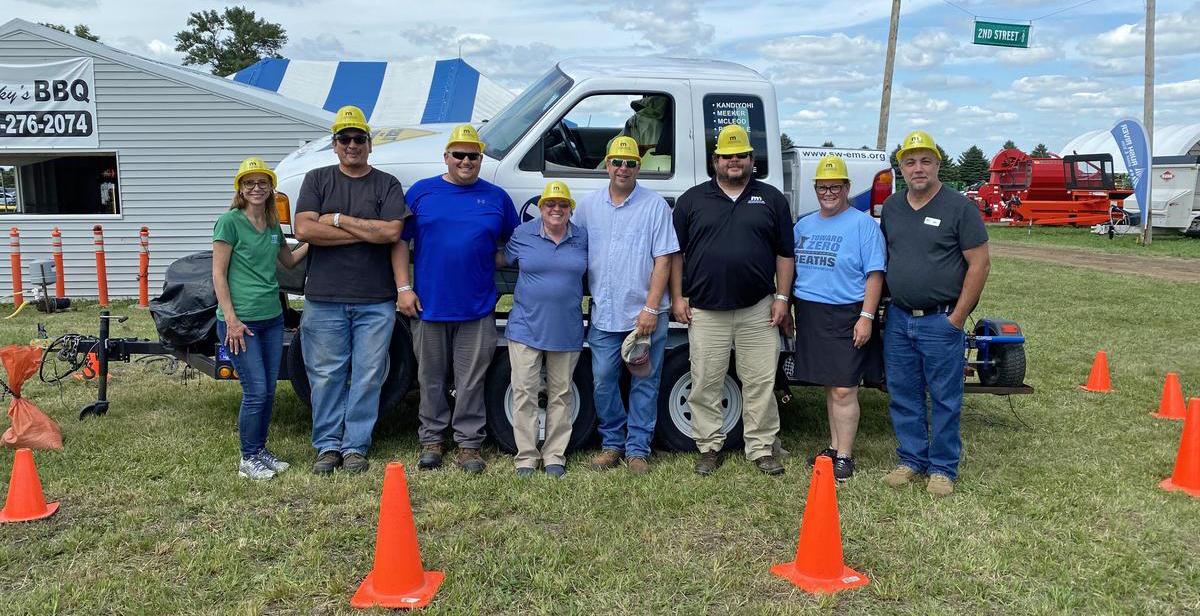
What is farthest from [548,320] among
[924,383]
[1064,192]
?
[1064,192]

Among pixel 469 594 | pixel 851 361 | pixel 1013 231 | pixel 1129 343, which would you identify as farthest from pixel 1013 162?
pixel 469 594

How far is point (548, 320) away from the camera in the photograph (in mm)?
4703

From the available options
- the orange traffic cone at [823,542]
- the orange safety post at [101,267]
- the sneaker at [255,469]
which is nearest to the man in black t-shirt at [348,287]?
the sneaker at [255,469]

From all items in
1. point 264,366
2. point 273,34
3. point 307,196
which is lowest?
Answer: point 264,366

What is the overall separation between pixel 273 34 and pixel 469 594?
5620 centimetres

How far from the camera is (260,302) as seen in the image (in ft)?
15.1

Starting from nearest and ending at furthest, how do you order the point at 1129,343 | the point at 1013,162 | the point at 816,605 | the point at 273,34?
the point at 816,605, the point at 1129,343, the point at 1013,162, the point at 273,34

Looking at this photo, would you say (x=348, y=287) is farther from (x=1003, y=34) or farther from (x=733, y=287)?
(x=1003, y=34)

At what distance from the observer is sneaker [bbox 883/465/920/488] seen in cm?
480

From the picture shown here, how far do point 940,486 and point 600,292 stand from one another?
2.14 meters

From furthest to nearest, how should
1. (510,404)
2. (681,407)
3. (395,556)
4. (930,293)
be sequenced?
(681,407) < (510,404) < (930,293) < (395,556)

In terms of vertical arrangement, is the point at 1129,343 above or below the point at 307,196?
below

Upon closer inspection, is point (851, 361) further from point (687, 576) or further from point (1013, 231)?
point (1013, 231)

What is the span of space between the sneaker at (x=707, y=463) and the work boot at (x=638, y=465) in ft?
0.99
